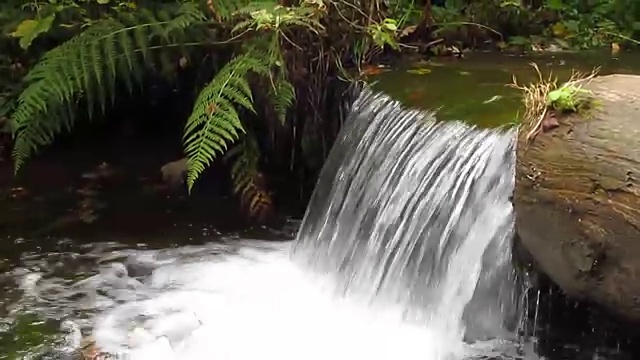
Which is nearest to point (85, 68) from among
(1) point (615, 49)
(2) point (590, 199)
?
(2) point (590, 199)

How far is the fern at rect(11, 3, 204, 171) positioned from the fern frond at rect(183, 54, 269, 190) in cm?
62

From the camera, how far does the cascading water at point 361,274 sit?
353cm

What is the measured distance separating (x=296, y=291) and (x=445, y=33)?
2438 mm

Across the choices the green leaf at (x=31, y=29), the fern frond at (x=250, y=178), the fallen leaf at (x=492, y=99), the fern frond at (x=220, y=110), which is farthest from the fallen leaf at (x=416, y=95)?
the green leaf at (x=31, y=29)

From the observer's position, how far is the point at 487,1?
647 centimetres

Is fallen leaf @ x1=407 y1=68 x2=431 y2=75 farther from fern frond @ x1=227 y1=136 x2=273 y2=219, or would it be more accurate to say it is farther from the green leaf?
the green leaf

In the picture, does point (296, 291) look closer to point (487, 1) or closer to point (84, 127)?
point (84, 127)

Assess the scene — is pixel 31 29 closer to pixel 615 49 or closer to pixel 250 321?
pixel 250 321

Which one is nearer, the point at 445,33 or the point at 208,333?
the point at 208,333

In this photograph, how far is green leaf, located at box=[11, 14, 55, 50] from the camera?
5453 millimetres

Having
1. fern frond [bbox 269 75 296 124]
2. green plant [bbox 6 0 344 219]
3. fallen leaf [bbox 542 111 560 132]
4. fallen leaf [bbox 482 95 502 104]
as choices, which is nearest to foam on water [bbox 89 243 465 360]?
green plant [bbox 6 0 344 219]

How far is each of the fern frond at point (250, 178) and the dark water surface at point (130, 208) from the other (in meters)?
0.14

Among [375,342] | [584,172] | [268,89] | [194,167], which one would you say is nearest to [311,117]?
[268,89]

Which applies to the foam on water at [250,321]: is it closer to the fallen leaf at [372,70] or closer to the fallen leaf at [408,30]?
the fallen leaf at [372,70]
